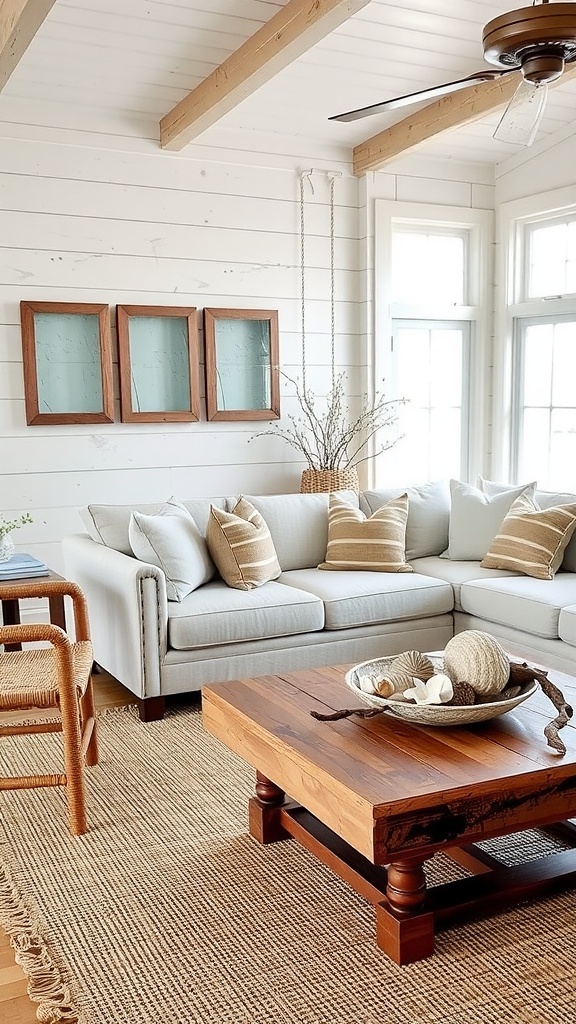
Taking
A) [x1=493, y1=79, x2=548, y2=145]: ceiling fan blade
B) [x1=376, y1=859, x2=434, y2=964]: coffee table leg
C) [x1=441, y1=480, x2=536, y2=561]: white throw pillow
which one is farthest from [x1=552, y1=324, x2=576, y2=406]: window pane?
[x1=376, y1=859, x2=434, y2=964]: coffee table leg

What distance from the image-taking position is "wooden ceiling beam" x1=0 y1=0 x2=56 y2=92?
305 centimetres

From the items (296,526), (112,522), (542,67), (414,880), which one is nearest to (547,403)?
(296,526)

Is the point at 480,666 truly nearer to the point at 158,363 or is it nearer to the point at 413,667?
the point at 413,667

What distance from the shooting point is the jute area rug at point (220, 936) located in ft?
6.50

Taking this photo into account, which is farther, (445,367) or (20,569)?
(445,367)

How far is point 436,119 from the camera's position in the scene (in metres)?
4.75

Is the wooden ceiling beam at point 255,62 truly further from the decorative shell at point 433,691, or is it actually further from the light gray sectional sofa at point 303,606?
the decorative shell at point 433,691

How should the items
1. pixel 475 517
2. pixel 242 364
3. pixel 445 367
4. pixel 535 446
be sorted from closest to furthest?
1. pixel 475 517
2. pixel 242 364
3. pixel 535 446
4. pixel 445 367

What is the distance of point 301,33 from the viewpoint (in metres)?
3.44

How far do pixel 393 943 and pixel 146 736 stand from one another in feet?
5.48

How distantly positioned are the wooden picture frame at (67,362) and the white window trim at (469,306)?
1653 millimetres

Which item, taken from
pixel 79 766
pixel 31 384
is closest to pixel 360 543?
pixel 31 384

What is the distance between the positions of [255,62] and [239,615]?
7.25 feet

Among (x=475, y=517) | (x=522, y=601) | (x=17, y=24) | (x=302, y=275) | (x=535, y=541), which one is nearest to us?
(x=17, y=24)
